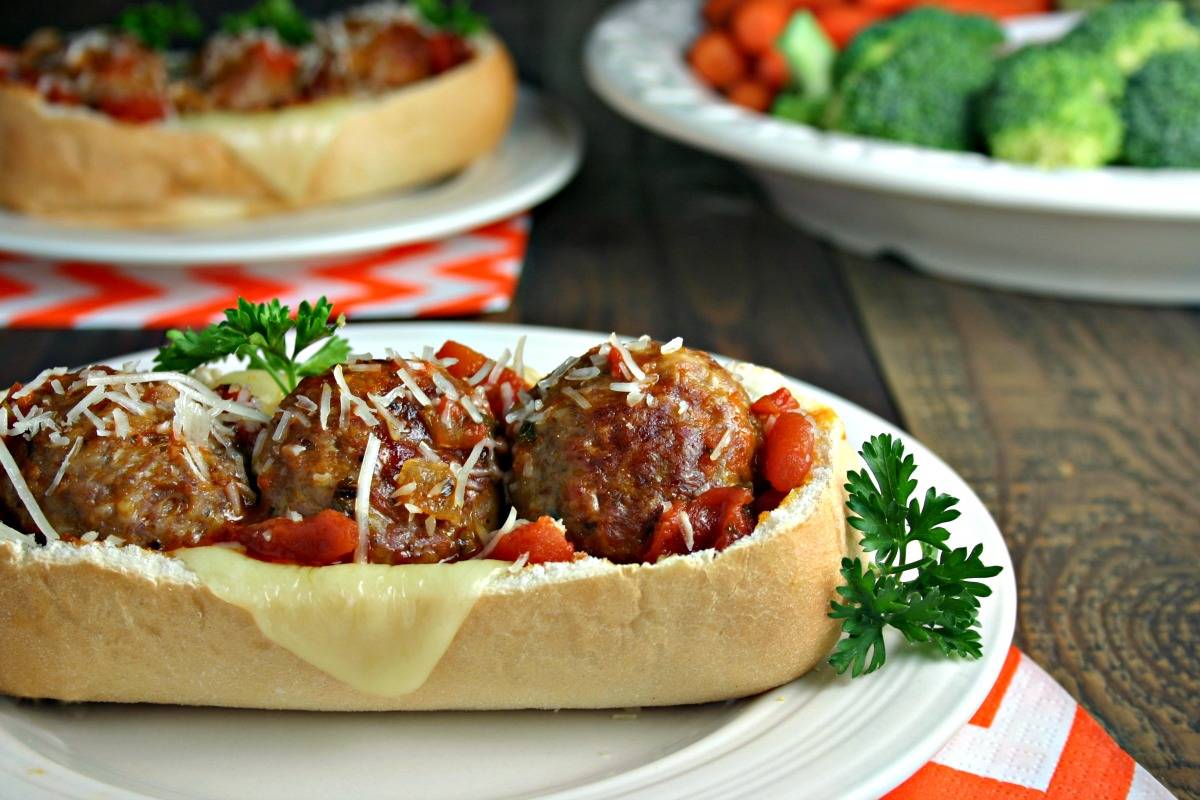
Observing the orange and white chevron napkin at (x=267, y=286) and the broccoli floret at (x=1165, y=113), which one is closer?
the orange and white chevron napkin at (x=267, y=286)

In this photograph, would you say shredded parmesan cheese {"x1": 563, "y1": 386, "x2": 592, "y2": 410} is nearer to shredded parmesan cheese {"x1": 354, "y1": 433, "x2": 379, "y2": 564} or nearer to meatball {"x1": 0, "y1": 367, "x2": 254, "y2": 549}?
shredded parmesan cheese {"x1": 354, "y1": 433, "x2": 379, "y2": 564}

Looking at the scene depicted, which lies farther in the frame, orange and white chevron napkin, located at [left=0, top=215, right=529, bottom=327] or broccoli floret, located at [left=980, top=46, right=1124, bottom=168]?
broccoli floret, located at [left=980, top=46, right=1124, bottom=168]

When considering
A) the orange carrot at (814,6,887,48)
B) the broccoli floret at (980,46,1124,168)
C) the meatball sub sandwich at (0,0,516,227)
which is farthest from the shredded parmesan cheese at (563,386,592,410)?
the orange carrot at (814,6,887,48)

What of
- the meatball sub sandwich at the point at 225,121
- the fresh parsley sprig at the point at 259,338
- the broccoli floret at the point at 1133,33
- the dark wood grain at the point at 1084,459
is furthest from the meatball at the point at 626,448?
the broccoli floret at the point at 1133,33

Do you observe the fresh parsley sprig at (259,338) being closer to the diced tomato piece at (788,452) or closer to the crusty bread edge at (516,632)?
the crusty bread edge at (516,632)

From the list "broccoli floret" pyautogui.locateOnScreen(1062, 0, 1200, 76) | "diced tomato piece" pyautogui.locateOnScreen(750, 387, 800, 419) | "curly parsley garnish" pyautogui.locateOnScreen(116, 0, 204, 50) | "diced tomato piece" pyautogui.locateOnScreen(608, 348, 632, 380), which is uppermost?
"diced tomato piece" pyautogui.locateOnScreen(608, 348, 632, 380)

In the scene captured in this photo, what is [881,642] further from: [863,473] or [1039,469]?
[1039,469]
